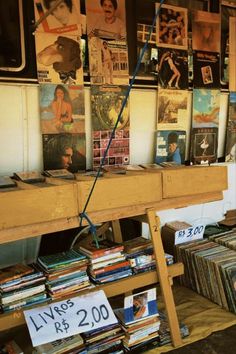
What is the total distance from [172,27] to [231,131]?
1.00 metres

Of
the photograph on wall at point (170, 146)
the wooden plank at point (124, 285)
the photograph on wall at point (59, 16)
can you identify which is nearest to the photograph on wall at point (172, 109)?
the photograph on wall at point (170, 146)

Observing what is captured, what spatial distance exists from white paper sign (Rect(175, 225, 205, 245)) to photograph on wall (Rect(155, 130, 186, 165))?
0.51 m

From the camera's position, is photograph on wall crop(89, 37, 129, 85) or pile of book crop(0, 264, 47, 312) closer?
pile of book crop(0, 264, 47, 312)

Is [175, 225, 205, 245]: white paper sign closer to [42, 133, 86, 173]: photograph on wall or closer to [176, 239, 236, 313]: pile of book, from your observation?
[176, 239, 236, 313]: pile of book

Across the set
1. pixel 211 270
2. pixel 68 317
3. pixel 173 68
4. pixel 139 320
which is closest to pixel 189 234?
pixel 211 270

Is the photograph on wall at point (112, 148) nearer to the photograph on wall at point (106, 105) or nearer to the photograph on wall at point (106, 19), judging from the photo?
the photograph on wall at point (106, 105)

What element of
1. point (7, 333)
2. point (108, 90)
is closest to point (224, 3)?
point (108, 90)

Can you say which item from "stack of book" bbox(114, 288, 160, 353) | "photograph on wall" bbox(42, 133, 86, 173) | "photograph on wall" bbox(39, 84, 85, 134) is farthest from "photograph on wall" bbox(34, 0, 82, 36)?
"stack of book" bbox(114, 288, 160, 353)

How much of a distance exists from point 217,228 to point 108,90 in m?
1.46

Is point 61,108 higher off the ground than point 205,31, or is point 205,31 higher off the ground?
point 205,31

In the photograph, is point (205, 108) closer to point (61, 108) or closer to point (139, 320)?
point (61, 108)

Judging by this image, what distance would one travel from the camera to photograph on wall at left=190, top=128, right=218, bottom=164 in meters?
2.81

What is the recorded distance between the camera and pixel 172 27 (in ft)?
8.45

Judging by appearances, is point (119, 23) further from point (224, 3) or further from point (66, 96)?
point (224, 3)
